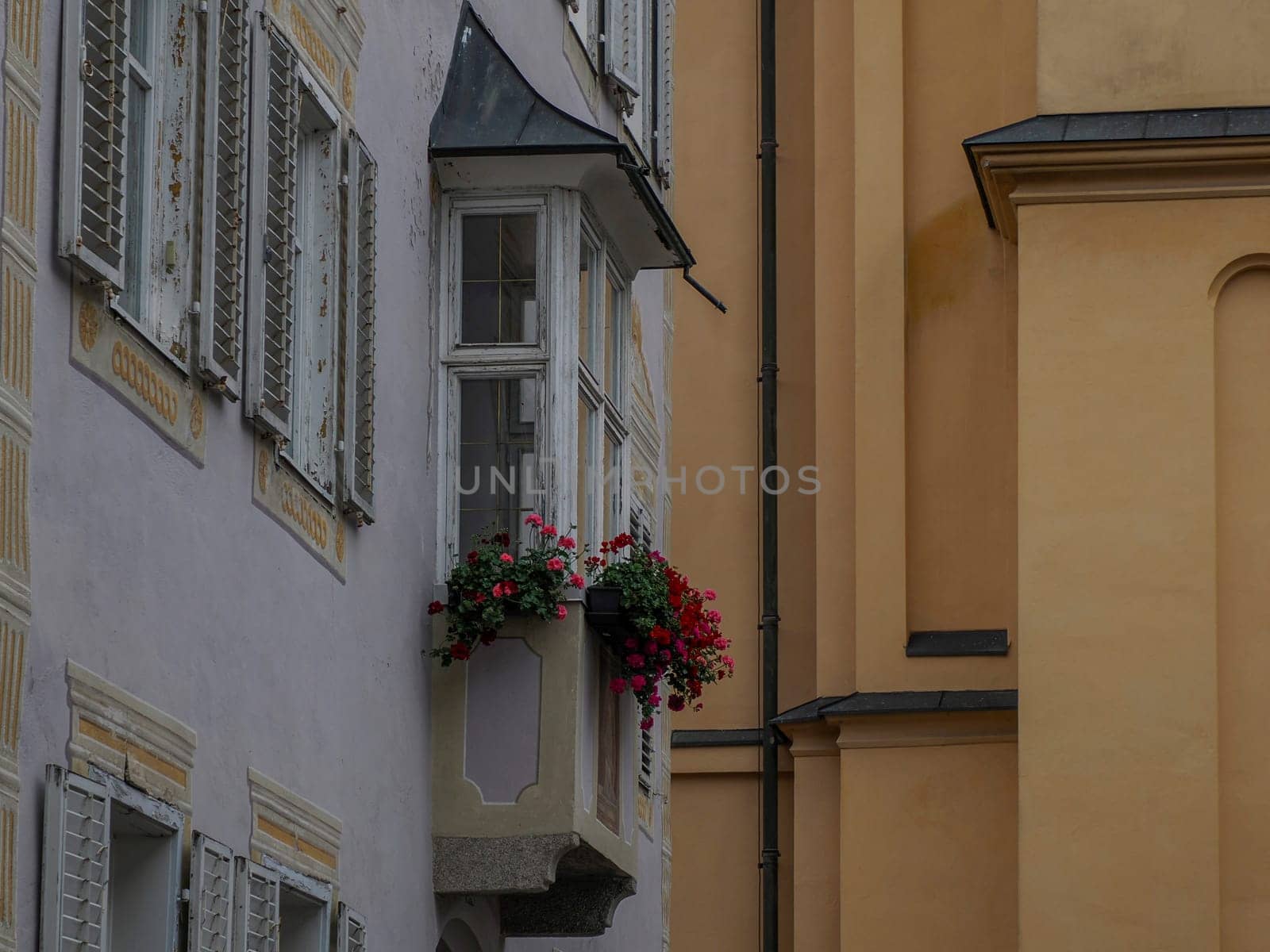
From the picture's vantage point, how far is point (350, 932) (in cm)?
1056

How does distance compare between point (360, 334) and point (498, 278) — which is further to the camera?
point (498, 278)

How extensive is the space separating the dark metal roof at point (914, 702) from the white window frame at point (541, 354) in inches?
338

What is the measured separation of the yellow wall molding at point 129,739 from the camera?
7648 mm

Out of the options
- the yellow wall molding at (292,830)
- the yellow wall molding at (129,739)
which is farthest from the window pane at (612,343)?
the yellow wall molding at (129,739)

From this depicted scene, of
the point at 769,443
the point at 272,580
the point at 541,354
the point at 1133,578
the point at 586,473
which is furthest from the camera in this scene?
the point at 769,443

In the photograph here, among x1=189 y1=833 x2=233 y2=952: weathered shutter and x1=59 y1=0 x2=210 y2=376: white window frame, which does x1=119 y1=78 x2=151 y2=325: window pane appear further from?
x1=189 y1=833 x2=233 y2=952: weathered shutter

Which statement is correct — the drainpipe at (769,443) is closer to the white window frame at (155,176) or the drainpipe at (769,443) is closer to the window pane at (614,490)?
the window pane at (614,490)

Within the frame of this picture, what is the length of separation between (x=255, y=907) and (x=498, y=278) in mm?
4162

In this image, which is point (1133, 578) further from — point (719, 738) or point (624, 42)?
point (719, 738)

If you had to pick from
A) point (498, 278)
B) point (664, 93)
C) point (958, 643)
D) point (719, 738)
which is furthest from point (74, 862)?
point (719, 738)

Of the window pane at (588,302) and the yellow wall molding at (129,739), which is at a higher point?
the window pane at (588,302)

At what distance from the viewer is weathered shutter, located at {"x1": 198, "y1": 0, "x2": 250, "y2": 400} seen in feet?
29.3

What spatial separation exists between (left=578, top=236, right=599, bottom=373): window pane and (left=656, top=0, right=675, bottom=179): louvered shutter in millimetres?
4364

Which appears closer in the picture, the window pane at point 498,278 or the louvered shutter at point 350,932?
the louvered shutter at point 350,932
